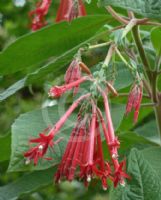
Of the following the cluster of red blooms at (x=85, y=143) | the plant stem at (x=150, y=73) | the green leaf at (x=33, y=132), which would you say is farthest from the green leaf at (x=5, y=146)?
the plant stem at (x=150, y=73)

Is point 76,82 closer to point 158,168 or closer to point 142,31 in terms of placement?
point 158,168

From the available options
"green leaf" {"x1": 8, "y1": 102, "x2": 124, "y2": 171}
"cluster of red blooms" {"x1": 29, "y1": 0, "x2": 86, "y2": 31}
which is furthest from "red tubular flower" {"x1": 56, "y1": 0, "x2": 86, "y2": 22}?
"green leaf" {"x1": 8, "y1": 102, "x2": 124, "y2": 171}

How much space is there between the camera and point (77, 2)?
4.53 feet

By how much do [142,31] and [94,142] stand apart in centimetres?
72

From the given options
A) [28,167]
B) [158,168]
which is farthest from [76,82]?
[158,168]

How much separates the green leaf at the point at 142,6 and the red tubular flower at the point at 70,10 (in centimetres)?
14

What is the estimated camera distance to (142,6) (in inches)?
49.6

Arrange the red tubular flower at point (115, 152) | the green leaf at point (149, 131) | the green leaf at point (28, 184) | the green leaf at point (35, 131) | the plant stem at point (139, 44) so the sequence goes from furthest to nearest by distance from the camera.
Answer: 1. the green leaf at point (149, 131)
2. the green leaf at point (28, 184)
3. the plant stem at point (139, 44)
4. the green leaf at point (35, 131)
5. the red tubular flower at point (115, 152)

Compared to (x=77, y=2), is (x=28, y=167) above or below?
below

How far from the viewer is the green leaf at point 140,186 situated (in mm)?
1233

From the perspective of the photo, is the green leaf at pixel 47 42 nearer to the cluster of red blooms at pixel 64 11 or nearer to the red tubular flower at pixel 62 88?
the cluster of red blooms at pixel 64 11

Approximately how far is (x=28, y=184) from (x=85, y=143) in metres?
0.44

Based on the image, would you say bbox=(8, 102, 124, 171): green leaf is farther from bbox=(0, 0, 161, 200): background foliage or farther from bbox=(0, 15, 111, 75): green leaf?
bbox=(0, 15, 111, 75): green leaf

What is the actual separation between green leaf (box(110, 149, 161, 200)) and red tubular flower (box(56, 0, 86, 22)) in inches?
15.4
